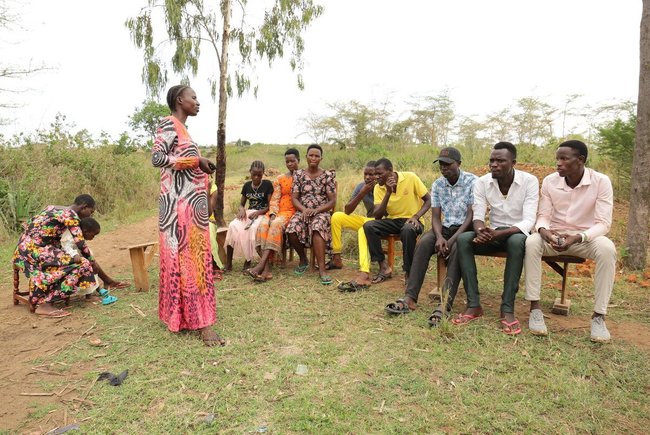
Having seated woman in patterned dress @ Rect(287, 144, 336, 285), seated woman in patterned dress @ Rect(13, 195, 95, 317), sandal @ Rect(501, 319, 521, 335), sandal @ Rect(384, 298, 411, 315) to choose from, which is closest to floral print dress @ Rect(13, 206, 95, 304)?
seated woman in patterned dress @ Rect(13, 195, 95, 317)

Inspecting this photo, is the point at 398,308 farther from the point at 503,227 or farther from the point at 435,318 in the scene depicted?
the point at 503,227

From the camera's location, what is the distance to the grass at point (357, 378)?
2.44 m

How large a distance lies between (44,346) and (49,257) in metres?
1.02

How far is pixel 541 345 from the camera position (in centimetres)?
329

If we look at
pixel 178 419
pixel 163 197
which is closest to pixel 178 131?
pixel 163 197

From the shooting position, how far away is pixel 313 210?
5.24 meters

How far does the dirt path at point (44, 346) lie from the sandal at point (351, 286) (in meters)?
0.23

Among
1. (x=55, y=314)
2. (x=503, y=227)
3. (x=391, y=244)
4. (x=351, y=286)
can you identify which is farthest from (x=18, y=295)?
(x=503, y=227)

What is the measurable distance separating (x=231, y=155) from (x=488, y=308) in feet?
66.7

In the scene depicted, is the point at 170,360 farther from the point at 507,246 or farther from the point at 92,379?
the point at 507,246

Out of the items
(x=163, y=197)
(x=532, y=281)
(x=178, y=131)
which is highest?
(x=178, y=131)

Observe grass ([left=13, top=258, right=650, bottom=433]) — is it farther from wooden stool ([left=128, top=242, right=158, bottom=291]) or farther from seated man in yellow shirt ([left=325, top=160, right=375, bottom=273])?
seated man in yellow shirt ([left=325, top=160, right=375, bottom=273])

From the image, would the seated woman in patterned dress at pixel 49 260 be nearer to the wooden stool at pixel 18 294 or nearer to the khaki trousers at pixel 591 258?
the wooden stool at pixel 18 294

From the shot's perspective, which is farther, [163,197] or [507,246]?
[507,246]
